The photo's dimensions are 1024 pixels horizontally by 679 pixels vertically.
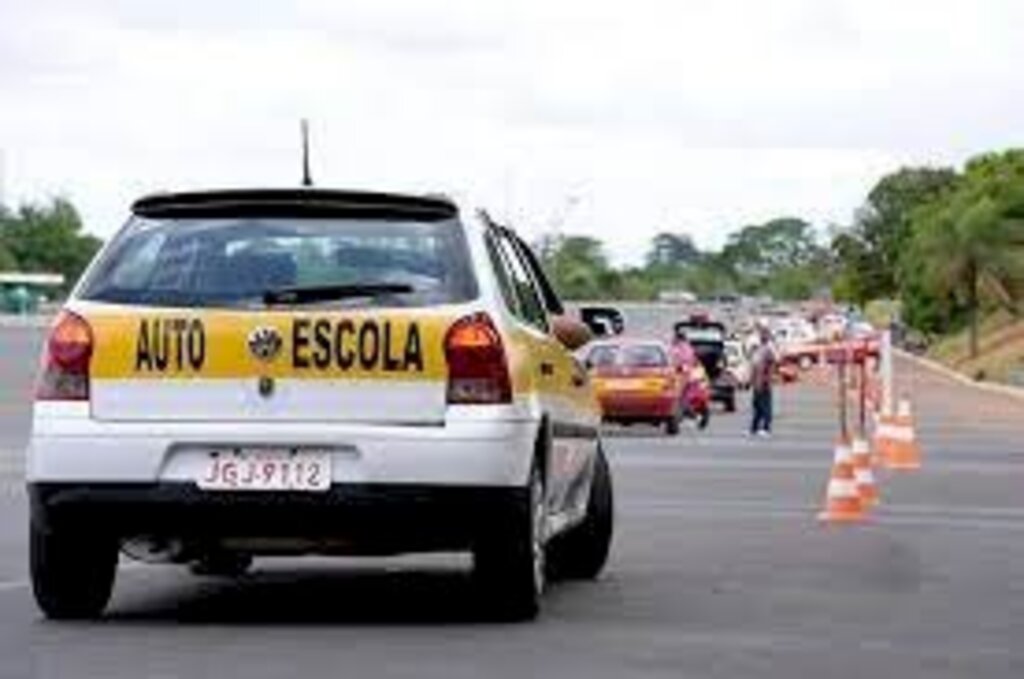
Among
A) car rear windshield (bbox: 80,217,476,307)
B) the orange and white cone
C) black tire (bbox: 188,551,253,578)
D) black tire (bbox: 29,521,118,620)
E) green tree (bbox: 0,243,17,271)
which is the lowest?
the orange and white cone

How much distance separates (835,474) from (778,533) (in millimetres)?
1807

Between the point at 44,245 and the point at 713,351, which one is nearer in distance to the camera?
the point at 713,351

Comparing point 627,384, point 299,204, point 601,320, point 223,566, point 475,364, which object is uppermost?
point 299,204

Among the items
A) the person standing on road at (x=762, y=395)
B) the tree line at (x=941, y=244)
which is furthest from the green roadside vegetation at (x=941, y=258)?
the person standing on road at (x=762, y=395)

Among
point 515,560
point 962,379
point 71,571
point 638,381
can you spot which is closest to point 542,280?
point 515,560

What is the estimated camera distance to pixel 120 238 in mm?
12594

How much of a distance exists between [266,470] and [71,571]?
1.08 meters

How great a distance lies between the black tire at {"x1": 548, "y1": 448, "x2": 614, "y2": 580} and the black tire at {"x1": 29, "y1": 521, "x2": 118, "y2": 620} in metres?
3.22

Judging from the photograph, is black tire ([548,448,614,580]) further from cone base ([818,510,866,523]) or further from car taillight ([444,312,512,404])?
cone base ([818,510,866,523])

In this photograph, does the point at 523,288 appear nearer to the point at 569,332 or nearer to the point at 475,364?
the point at 569,332

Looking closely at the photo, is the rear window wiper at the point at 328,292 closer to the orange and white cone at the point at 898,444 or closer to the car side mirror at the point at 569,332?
the car side mirror at the point at 569,332

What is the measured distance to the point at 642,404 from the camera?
43750mm

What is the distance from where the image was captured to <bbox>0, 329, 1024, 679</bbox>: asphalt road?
11156mm

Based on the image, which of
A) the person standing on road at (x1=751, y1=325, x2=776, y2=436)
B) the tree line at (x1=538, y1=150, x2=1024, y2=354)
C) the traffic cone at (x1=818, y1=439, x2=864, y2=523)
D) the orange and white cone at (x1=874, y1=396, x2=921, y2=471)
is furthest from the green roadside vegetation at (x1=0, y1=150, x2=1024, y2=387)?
the traffic cone at (x1=818, y1=439, x2=864, y2=523)
